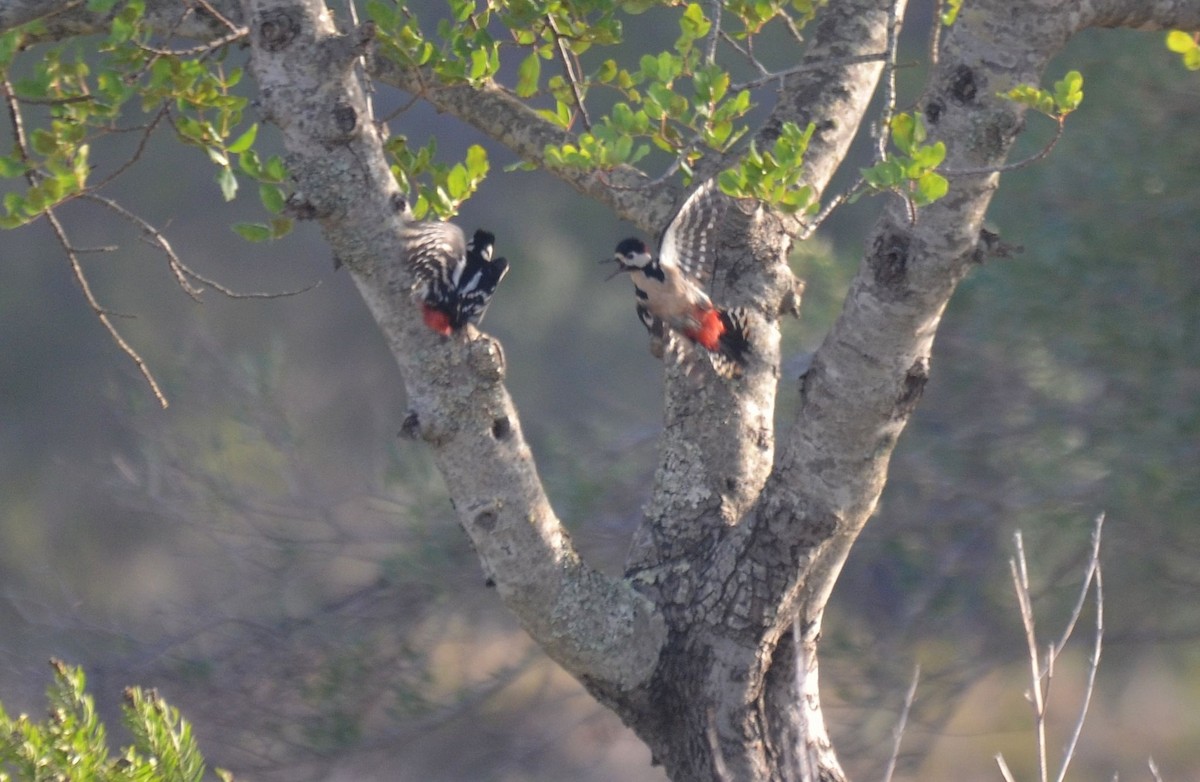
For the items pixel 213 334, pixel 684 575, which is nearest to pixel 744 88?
pixel 684 575

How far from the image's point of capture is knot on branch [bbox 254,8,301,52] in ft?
5.54

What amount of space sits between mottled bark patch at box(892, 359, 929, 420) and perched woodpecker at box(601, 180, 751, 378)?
44cm

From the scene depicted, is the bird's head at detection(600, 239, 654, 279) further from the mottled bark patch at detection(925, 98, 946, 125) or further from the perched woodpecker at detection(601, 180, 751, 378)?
the mottled bark patch at detection(925, 98, 946, 125)

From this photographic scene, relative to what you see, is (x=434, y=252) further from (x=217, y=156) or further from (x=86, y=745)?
(x=86, y=745)

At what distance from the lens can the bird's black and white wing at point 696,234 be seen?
2234 millimetres

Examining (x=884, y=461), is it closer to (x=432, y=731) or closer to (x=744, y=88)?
(x=744, y=88)

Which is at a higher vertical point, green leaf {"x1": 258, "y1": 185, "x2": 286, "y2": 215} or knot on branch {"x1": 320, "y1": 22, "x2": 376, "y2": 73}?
knot on branch {"x1": 320, "y1": 22, "x2": 376, "y2": 73}

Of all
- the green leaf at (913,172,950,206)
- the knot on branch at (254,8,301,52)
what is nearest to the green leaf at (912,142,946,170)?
the green leaf at (913,172,950,206)

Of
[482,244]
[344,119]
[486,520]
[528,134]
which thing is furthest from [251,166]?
[482,244]

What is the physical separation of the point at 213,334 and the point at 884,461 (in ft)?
11.8

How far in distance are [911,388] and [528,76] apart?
849 mm

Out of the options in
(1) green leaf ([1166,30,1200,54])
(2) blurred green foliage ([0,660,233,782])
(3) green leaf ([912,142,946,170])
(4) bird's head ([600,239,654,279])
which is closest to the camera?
(2) blurred green foliage ([0,660,233,782])

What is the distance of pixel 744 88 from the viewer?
1781mm

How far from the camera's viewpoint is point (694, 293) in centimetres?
234
